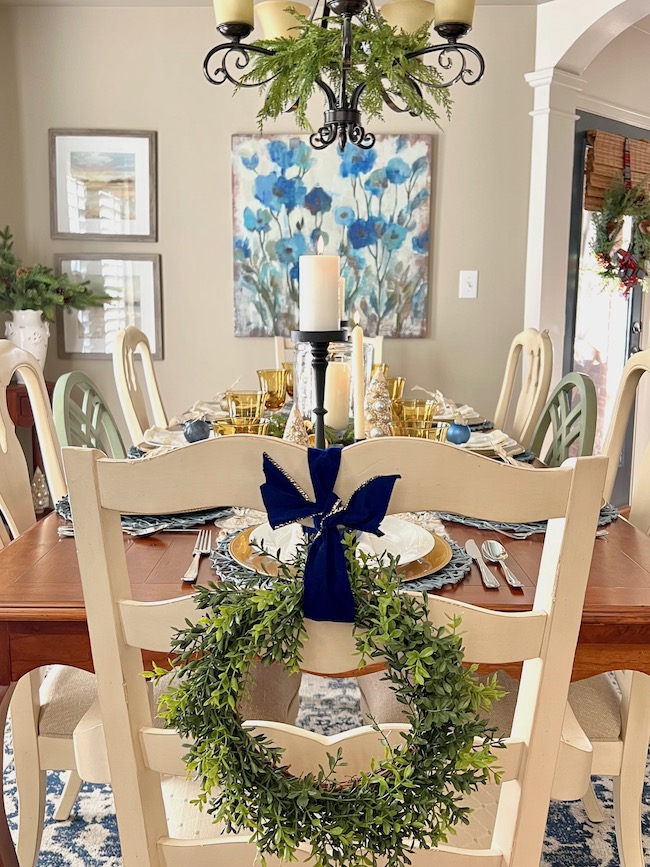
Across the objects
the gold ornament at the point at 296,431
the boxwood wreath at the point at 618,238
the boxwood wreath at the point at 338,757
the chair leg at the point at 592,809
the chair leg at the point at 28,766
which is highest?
the boxwood wreath at the point at 618,238

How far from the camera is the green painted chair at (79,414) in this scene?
1959 millimetres

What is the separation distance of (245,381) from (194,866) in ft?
10.4

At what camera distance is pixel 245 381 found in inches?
159

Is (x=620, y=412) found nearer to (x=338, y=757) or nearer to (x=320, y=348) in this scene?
(x=320, y=348)

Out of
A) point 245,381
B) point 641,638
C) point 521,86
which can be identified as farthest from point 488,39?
point 641,638

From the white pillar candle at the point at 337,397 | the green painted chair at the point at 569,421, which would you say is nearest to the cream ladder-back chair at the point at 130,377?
the white pillar candle at the point at 337,397

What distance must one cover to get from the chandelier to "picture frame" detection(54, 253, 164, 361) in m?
1.93

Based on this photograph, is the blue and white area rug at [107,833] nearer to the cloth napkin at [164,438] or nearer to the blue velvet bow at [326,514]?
the cloth napkin at [164,438]

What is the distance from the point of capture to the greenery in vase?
12.0 feet

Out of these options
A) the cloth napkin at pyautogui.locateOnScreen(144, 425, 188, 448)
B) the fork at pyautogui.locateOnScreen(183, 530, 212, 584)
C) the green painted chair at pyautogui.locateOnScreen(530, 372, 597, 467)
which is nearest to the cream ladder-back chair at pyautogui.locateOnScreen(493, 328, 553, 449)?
the green painted chair at pyautogui.locateOnScreen(530, 372, 597, 467)

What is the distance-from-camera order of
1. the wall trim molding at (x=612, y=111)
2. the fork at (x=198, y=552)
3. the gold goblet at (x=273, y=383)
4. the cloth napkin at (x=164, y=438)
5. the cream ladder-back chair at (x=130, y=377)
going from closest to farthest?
1. the fork at (x=198, y=552)
2. the cloth napkin at (x=164, y=438)
3. the gold goblet at (x=273, y=383)
4. the cream ladder-back chair at (x=130, y=377)
5. the wall trim molding at (x=612, y=111)

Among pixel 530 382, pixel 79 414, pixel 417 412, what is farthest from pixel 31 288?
pixel 417 412

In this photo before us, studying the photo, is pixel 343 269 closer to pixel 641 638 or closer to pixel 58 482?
pixel 58 482

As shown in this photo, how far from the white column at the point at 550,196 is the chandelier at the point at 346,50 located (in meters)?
1.77
